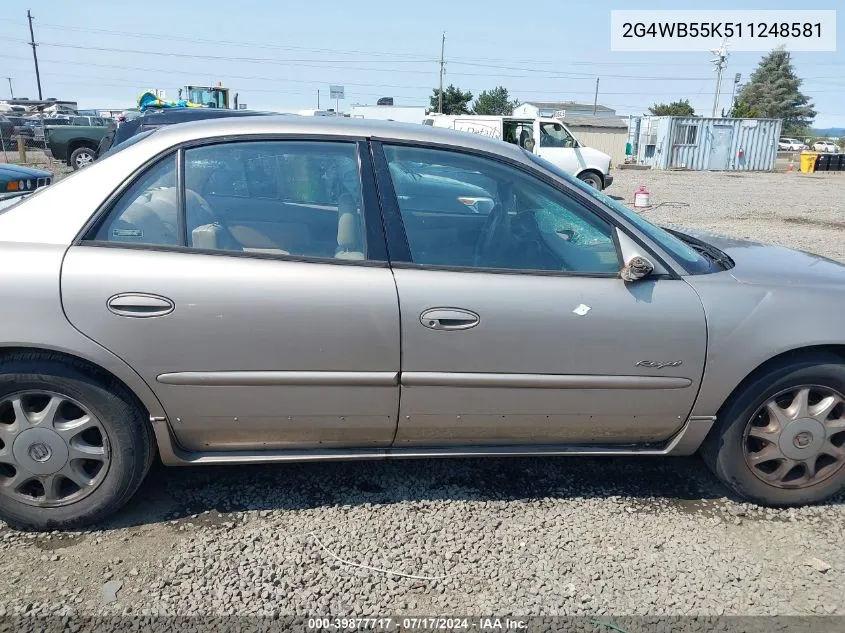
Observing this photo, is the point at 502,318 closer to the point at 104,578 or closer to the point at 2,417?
the point at 104,578

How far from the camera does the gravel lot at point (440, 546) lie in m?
2.26

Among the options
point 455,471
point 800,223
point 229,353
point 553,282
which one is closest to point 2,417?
point 229,353

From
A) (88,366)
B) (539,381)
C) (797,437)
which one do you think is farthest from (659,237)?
(88,366)

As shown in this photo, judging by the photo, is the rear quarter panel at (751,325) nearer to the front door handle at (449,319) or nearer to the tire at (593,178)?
the front door handle at (449,319)

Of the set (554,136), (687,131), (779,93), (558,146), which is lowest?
(558,146)

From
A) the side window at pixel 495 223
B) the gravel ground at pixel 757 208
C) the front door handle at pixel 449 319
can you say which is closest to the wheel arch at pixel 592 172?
the gravel ground at pixel 757 208

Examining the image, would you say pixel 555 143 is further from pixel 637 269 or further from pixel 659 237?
pixel 637 269

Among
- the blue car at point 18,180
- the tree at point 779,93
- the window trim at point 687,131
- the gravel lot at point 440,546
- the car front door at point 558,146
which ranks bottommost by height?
the gravel lot at point 440,546

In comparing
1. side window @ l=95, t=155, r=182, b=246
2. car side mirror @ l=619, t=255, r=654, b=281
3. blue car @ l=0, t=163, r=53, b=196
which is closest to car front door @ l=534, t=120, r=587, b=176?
blue car @ l=0, t=163, r=53, b=196

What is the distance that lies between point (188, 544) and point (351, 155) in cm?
172

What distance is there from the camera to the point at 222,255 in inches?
95.2

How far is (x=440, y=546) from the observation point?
2.54m

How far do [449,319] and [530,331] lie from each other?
332 mm

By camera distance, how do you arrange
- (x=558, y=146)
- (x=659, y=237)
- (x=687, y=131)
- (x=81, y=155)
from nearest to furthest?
(x=659, y=237), (x=558, y=146), (x=81, y=155), (x=687, y=131)
